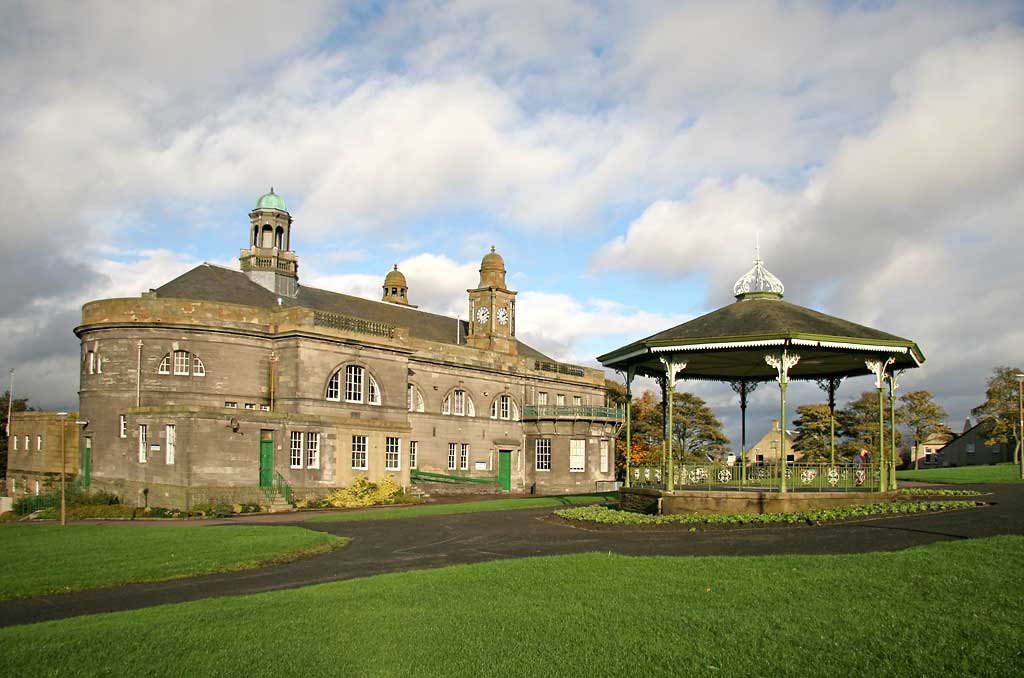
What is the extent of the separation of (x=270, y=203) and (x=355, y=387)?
1537 centimetres

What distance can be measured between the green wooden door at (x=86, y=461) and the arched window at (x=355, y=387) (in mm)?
11489

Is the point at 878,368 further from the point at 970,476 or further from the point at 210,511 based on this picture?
the point at 210,511

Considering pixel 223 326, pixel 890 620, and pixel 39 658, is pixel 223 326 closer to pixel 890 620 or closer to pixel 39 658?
pixel 39 658

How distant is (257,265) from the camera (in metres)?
47.9

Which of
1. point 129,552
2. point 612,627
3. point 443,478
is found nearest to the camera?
point 612,627

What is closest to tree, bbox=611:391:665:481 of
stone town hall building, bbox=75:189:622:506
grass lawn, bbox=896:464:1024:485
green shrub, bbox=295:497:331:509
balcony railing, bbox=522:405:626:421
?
balcony railing, bbox=522:405:626:421

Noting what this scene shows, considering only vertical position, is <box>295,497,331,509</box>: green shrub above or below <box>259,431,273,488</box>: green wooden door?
below

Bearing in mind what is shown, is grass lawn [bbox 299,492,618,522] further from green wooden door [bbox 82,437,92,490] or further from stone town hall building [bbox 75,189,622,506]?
green wooden door [bbox 82,437,92,490]

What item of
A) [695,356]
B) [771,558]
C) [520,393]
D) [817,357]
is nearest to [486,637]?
[771,558]

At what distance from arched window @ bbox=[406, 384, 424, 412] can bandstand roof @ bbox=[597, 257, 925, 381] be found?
2481cm

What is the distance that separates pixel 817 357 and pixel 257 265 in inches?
1379

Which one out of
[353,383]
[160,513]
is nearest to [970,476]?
[353,383]

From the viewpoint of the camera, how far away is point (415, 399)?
48531 millimetres

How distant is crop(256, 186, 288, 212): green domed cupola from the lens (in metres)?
49.4
